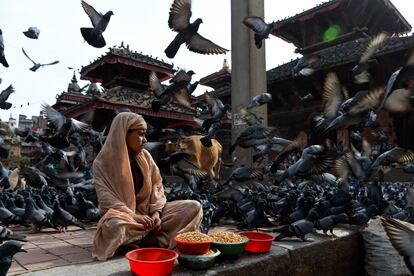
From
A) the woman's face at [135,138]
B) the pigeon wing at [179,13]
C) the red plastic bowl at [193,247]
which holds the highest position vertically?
the pigeon wing at [179,13]

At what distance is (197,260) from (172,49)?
384cm

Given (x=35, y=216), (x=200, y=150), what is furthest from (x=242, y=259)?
(x=200, y=150)

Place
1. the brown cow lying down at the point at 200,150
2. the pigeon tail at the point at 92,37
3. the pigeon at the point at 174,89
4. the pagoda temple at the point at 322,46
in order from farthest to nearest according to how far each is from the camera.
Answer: the pagoda temple at the point at 322,46, the brown cow lying down at the point at 200,150, the pigeon at the point at 174,89, the pigeon tail at the point at 92,37

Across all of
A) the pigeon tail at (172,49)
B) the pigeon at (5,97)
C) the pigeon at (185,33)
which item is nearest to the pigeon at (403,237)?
the pigeon at (185,33)

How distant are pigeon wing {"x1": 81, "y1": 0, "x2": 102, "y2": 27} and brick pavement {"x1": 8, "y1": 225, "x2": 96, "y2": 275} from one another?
3.44 m

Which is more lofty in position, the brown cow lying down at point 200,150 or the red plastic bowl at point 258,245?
the brown cow lying down at point 200,150

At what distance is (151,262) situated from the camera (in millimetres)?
2566

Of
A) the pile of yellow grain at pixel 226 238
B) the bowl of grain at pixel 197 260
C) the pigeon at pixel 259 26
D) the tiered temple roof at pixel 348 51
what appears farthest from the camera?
the tiered temple roof at pixel 348 51

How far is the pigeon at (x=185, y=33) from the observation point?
5711 mm

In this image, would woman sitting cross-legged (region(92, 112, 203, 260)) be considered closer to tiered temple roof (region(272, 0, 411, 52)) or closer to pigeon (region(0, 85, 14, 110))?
pigeon (region(0, 85, 14, 110))

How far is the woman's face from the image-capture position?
3547 millimetres

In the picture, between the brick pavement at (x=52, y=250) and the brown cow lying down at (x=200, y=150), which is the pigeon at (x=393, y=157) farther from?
the brick pavement at (x=52, y=250)

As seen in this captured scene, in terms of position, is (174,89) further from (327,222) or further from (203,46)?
(327,222)

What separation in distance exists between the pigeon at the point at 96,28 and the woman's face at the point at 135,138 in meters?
2.81
